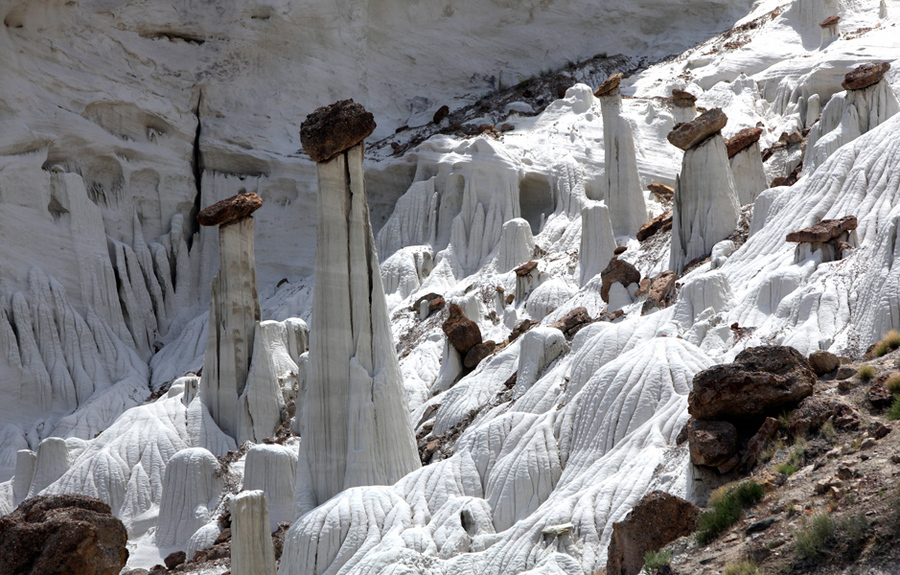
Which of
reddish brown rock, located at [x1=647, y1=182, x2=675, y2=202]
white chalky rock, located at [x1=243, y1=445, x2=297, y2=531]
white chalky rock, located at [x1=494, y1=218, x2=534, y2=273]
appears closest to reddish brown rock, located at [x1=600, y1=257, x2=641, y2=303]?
white chalky rock, located at [x1=494, y1=218, x2=534, y2=273]

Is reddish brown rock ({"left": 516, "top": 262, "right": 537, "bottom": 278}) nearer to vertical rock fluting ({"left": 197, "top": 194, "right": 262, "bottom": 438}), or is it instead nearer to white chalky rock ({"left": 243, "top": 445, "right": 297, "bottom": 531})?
vertical rock fluting ({"left": 197, "top": 194, "right": 262, "bottom": 438})

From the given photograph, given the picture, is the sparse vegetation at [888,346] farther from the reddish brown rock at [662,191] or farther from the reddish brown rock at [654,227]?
the reddish brown rock at [662,191]

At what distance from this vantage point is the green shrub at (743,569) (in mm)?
10422

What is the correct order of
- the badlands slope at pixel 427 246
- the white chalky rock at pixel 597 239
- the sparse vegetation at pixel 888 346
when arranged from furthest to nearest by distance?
the white chalky rock at pixel 597 239 < the badlands slope at pixel 427 246 < the sparse vegetation at pixel 888 346

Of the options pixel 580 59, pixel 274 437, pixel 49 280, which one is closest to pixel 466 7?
pixel 580 59

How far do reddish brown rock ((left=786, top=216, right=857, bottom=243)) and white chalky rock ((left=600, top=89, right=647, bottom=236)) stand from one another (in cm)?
1297

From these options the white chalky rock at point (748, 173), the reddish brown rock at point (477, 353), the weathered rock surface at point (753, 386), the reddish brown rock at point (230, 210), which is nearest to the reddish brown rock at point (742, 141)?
the white chalky rock at point (748, 173)

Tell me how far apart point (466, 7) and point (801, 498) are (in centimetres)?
4888

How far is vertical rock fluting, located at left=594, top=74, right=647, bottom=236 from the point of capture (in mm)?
A: 35188

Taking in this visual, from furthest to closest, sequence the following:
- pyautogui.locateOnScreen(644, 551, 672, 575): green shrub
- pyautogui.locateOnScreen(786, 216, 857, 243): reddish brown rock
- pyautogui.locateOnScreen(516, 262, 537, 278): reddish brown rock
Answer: pyautogui.locateOnScreen(516, 262, 537, 278): reddish brown rock → pyautogui.locateOnScreen(786, 216, 857, 243): reddish brown rock → pyautogui.locateOnScreen(644, 551, 672, 575): green shrub

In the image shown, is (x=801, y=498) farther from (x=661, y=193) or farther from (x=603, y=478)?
(x=661, y=193)

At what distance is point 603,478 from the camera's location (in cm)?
1672

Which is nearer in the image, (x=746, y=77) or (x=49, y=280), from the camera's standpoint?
(x=49, y=280)

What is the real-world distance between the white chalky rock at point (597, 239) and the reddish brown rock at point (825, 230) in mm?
11052
